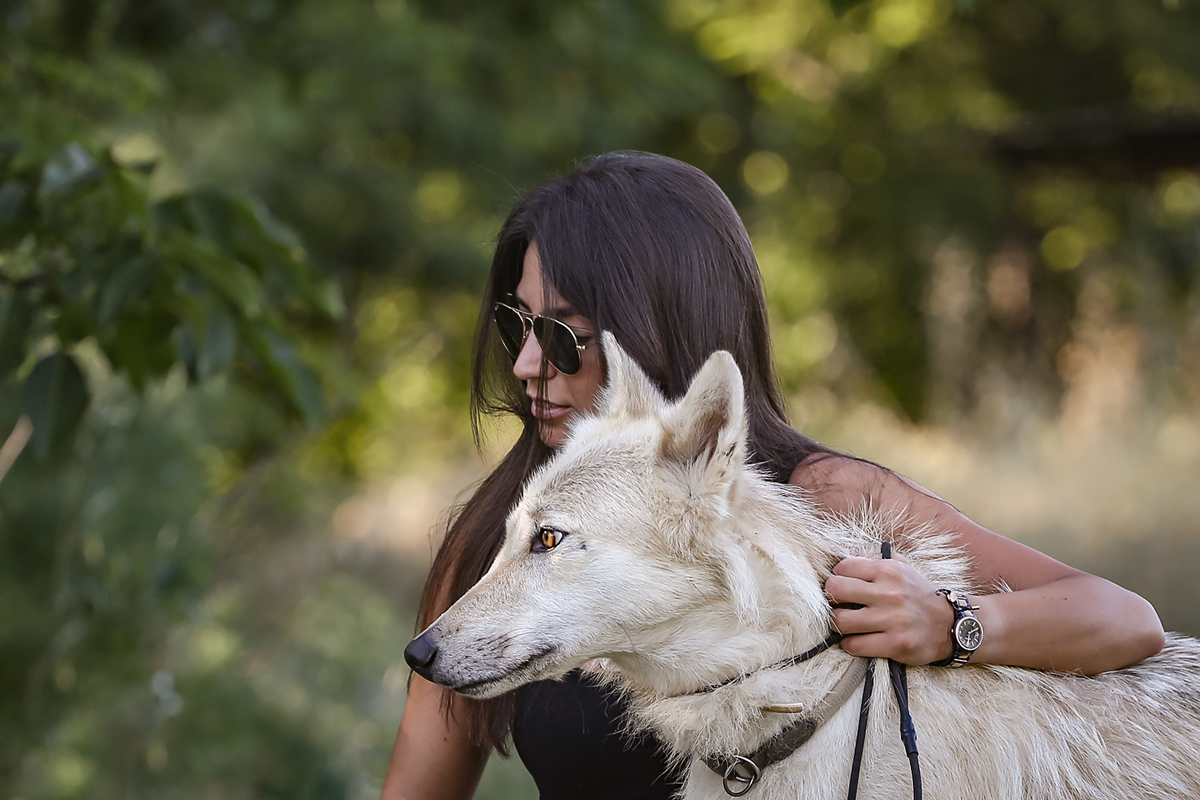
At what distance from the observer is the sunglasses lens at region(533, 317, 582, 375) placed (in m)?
2.58

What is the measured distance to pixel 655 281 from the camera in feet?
8.23

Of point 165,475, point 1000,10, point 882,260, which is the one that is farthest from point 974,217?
point 165,475

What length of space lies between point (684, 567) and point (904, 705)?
54 cm

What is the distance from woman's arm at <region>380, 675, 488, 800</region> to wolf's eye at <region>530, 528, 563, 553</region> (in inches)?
21.9

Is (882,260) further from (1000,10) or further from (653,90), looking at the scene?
(653,90)

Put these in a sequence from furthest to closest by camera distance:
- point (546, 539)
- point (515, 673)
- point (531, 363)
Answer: point (531, 363)
point (546, 539)
point (515, 673)

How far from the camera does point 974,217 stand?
14.9 metres

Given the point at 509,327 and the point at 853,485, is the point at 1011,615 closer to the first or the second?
the point at 853,485

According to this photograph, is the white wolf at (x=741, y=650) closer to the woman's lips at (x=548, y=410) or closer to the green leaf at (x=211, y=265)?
the woman's lips at (x=548, y=410)

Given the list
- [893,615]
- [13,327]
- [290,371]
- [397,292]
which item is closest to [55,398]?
[13,327]

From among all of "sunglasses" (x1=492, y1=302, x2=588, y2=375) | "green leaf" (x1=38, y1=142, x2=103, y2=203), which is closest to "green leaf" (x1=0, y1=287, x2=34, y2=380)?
"green leaf" (x1=38, y1=142, x2=103, y2=203)

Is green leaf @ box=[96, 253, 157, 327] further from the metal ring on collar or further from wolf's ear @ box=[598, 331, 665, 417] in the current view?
the metal ring on collar

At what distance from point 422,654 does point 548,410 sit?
0.79 m

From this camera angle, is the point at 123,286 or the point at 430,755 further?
the point at 123,286
